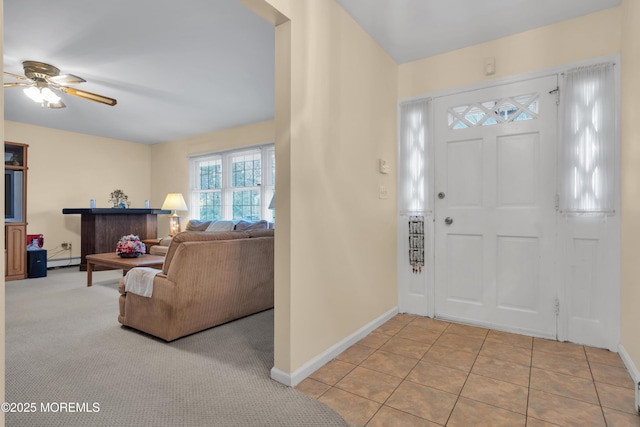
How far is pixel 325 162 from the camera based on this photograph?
7.45 ft

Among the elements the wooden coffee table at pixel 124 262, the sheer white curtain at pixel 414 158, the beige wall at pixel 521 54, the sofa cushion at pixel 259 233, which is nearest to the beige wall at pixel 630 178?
the beige wall at pixel 521 54

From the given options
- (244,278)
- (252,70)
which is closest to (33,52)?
(252,70)

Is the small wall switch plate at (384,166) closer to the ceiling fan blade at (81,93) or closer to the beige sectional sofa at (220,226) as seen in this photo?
the beige sectional sofa at (220,226)

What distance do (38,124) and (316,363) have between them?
6.39 metres

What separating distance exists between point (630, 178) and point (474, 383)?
1625mm

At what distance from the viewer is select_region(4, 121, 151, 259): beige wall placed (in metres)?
5.71

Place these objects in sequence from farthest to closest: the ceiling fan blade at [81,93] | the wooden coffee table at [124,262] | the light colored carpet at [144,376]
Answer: the wooden coffee table at [124,262]
the ceiling fan blade at [81,93]
the light colored carpet at [144,376]

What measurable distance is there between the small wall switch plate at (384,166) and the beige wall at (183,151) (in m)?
2.82

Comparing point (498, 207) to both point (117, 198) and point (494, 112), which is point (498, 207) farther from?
point (117, 198)

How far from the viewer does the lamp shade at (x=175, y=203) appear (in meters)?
6.17

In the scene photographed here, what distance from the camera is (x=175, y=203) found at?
620 cm

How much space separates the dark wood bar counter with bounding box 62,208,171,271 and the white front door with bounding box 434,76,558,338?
17.7 feet

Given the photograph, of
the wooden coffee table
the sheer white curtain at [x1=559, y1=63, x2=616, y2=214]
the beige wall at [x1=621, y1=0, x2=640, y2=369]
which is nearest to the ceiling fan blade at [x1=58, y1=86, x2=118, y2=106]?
the wooden coffee table

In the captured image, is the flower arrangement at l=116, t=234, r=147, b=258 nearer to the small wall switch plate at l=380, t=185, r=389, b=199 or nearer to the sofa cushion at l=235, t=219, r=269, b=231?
the sofa cushion at l=235, t=219, r=269, b=231
